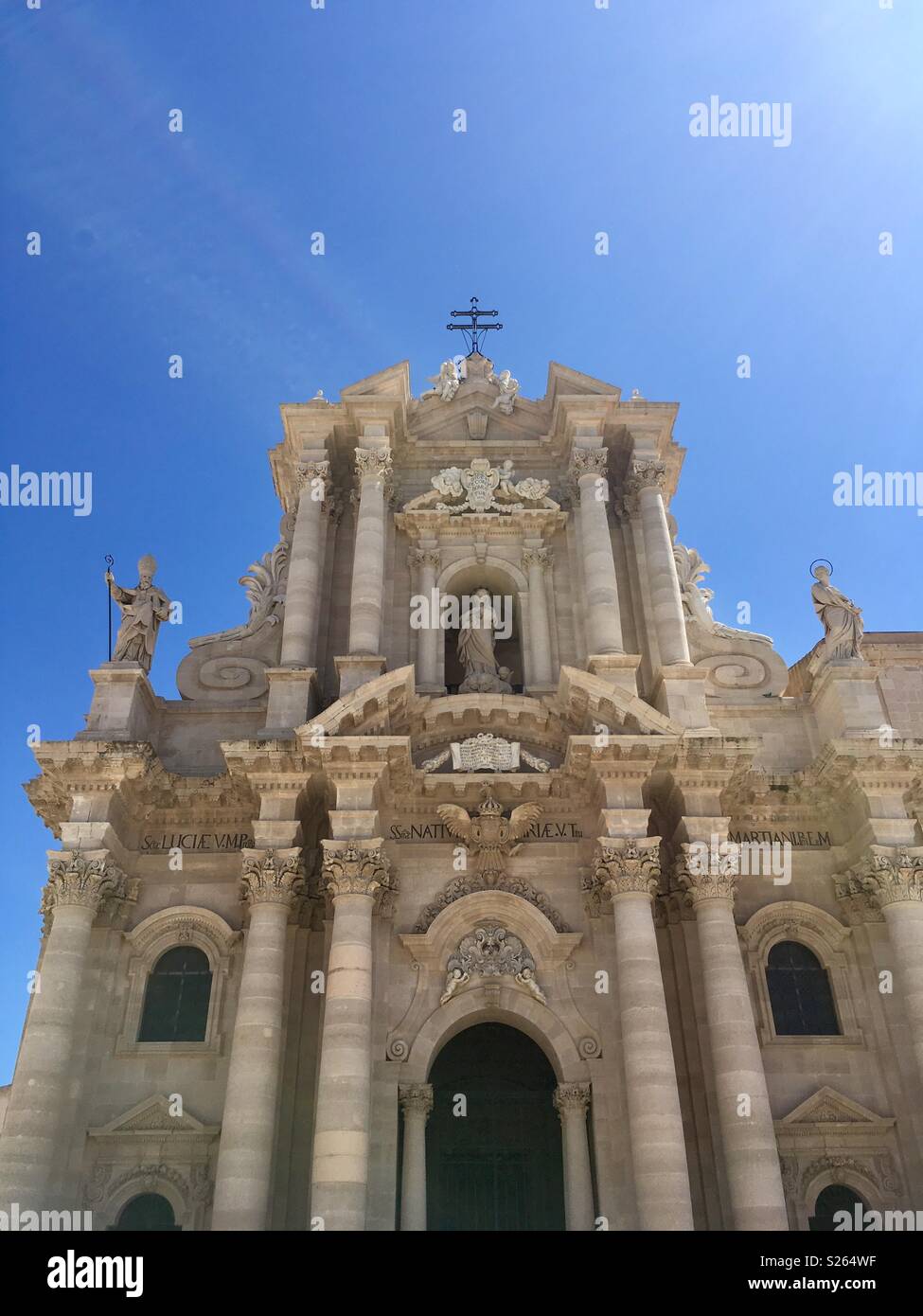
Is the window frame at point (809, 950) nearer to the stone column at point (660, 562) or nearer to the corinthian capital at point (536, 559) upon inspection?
the stone column at point (660, 562)

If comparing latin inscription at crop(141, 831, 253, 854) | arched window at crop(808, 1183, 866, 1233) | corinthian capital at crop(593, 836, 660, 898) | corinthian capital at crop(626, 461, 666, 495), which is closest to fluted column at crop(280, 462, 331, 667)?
latin inscription at crop(141, 831, 253, 854)

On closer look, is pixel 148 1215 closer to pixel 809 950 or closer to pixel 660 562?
pixel 809 950

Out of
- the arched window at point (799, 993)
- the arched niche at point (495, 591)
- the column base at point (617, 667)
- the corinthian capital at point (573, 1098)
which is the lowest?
the corinthian capital at point (573, 1098)

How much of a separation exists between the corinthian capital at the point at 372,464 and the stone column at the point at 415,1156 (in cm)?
1320

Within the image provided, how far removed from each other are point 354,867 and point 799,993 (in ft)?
27.8

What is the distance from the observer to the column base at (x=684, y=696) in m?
21.4

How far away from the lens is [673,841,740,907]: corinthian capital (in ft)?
62.6

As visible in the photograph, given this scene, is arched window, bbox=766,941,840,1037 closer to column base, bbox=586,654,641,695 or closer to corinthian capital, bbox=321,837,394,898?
column base, bbox=586,654,641,695

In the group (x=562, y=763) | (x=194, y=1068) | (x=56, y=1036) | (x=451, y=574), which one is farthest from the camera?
(x=451, y=574)

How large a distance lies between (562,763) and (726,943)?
4.46m

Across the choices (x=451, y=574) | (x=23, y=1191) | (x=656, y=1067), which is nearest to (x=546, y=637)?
(x=451, y=574)

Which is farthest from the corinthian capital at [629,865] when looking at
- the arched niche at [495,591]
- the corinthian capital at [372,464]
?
the corinthian capital at [372,464]
